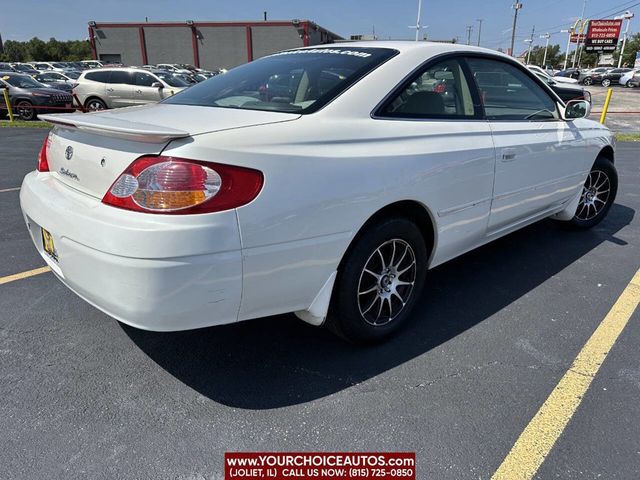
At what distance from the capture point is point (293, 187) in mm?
2012

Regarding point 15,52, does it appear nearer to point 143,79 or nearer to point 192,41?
point 192,41

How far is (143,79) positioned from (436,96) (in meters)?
14.9

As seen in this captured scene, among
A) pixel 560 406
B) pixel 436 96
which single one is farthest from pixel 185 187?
pixel 560 406

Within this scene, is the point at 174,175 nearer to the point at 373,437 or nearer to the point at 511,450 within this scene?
the point at 373,437

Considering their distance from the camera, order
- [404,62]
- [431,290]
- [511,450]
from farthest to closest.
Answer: [431,290], [404,62], [511,450]

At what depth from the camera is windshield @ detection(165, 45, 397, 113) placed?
2.45 metres

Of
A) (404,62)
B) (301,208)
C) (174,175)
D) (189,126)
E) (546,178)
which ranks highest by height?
(404,62)

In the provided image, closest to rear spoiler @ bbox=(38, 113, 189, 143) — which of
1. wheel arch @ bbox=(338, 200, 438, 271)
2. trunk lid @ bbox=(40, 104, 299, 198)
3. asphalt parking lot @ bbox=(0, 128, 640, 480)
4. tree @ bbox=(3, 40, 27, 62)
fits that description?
trunk lid @ bbox=(40, 104, 299, 198)

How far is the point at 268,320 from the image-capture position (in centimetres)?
300

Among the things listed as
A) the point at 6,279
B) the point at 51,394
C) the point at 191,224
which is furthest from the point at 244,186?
the point at 6,279

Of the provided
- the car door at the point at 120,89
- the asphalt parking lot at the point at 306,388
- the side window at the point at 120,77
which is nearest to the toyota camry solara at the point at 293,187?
the asphalt parking lot at the point at 306,388

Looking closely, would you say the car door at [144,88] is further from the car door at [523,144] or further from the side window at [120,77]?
the car door at [523,144]

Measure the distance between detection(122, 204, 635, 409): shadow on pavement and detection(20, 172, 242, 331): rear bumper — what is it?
1.76 ft

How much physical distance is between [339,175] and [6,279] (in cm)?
282
